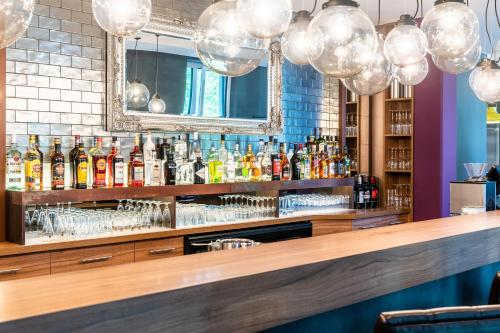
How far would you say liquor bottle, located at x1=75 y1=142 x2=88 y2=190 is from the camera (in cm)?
395

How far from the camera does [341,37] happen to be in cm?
226

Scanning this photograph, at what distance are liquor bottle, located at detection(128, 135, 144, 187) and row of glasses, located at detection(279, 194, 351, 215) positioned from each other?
1479mm

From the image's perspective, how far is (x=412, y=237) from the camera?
Answer: 2625mm

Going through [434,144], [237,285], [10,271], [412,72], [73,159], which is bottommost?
[10,271]

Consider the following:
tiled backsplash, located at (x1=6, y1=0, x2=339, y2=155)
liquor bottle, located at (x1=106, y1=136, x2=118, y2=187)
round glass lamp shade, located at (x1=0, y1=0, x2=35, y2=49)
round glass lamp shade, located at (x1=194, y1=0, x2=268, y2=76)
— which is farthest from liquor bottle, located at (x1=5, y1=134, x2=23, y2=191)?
round glass lamp shade, located at (x1=0, y1=0, x2=35, y2=49)

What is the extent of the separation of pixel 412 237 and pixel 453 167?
12.7 feet

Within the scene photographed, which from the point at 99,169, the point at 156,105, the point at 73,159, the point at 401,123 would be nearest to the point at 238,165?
the point at 156,105

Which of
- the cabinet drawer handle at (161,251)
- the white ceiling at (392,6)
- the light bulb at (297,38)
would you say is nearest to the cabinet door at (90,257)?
the cabinet drawer handle at (161,251)

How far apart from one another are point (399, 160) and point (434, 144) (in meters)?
0.45

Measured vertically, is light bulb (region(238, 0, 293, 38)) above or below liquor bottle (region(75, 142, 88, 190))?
above

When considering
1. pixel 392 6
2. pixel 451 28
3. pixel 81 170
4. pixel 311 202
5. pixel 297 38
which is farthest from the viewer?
pixel 392 6

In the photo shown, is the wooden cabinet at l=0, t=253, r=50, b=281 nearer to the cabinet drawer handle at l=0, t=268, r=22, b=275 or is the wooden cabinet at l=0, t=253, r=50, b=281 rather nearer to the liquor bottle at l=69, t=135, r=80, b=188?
the cabinet drawer handle at l=0, t=268, r=22, b=275

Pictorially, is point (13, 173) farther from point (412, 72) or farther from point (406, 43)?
point (412, 72)

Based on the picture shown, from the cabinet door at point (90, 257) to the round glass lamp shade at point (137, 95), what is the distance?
119 cm
